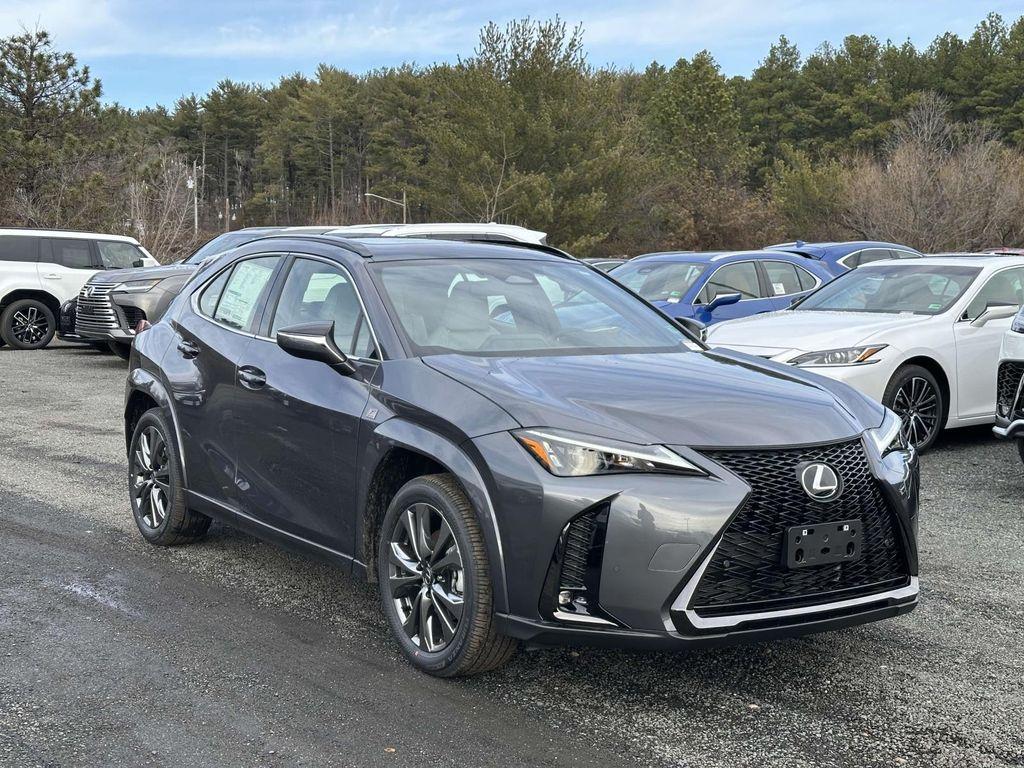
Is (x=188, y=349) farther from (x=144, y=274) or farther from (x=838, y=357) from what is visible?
(x=144, y=274)

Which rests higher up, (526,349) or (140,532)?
(526,349)

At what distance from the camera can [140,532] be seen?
244 inches

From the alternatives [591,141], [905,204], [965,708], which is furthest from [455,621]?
[591,141]

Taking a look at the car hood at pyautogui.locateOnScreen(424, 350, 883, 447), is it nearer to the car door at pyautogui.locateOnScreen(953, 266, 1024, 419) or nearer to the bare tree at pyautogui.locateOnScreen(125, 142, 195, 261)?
the car door at pyautogui.locateOnScreen(953, 266, 1024, 419)

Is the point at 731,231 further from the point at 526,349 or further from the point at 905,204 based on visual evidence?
the point at 526,349

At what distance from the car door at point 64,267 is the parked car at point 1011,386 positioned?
14.7m

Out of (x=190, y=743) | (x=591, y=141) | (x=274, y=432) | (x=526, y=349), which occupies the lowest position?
(x=190, y=743)

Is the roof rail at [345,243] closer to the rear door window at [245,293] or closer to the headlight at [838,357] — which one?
the rear door window at [245,293]

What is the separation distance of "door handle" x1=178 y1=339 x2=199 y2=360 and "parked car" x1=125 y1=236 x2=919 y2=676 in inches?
10.3

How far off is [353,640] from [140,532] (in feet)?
7.13

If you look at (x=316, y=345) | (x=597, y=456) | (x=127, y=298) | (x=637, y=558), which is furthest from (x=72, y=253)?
(x=637, y=558)

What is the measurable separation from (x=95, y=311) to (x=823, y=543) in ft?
44.5

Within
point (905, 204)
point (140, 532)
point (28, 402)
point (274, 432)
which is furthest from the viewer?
point (905, 204)

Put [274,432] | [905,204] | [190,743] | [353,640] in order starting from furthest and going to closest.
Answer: [905,204], [274,432], [353,640], [190,743]
